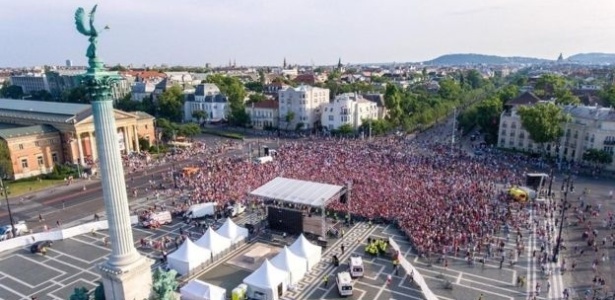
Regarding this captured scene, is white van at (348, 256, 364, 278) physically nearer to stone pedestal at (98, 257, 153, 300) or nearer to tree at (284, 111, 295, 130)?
stone pedestal at (98, 257, 153, 300)

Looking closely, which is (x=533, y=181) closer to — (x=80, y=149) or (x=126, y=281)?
(x=126, y=281)

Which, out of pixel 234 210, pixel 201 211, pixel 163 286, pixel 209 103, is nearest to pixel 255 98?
pixel 209 103

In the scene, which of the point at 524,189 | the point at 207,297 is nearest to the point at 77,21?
the point at 207,297

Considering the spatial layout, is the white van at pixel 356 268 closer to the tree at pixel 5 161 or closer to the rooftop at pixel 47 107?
the tree at pixel 5 161

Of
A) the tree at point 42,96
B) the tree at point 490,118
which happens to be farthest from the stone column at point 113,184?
the tree at point 42,96

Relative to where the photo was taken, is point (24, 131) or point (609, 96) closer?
point (24, 131)

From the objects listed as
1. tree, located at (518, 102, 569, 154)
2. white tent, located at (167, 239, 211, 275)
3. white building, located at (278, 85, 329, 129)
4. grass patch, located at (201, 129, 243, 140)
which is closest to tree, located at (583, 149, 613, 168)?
tree, located at (518, 102, 569, 154)

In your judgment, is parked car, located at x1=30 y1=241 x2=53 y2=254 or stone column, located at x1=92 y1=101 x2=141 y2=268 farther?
parked car, located at x1=30 y1=241 x2=53 y2=254
